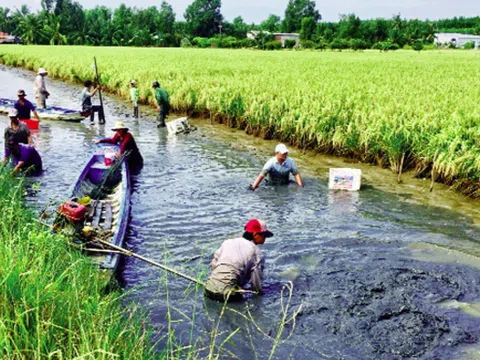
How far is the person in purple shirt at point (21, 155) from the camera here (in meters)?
11.9

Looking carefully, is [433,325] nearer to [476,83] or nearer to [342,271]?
[342,271]

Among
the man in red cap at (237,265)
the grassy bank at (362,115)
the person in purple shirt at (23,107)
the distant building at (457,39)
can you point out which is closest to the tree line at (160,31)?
the distant building at (457,39)

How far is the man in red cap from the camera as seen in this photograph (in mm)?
6781

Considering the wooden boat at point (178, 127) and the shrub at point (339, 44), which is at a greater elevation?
the shrub at point (339, 44)

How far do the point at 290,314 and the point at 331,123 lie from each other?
31.6ft

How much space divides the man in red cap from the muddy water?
0.82 feet

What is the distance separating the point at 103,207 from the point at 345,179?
5602mm

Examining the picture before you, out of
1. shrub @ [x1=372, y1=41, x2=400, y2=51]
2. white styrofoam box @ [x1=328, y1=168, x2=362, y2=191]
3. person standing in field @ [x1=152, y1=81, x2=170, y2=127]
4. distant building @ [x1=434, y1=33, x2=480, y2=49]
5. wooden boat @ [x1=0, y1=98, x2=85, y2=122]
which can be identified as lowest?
white styrofoam box @ [x1=328, y1=168, x2=362, y2=191]

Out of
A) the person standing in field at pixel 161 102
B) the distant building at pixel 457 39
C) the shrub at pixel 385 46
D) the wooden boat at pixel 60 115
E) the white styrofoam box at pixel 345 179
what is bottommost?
the white styrofoam box at pixel 345 179

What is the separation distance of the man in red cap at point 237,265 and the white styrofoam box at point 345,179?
5.81 metres

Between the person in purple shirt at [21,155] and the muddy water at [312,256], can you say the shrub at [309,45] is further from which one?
the person in purple shirt at [21,155]

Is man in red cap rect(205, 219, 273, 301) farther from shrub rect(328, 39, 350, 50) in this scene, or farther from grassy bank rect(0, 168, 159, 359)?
shrub rect(328, 39, 350, 50)

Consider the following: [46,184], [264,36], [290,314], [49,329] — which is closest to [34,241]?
[49,329]

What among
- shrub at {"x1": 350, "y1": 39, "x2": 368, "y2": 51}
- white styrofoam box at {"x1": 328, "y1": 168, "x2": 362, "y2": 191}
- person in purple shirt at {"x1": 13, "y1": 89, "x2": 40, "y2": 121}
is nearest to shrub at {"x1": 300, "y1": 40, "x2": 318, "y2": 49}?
shrub at {"x1": 350, "y1": 39, "x2": 368, "y2": 51}
